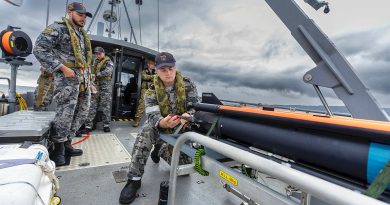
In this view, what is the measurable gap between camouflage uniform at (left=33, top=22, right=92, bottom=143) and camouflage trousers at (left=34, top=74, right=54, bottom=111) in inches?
A: 56.8

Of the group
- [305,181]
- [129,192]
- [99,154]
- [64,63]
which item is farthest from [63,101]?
[305,181]

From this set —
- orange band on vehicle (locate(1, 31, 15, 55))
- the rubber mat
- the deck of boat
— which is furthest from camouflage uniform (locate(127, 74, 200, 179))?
orange band on vehicle (locate(1, 31, 15, 55))

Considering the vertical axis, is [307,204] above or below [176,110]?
below

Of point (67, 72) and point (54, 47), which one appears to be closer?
point (67, 72)

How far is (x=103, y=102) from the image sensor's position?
4750 millimetres

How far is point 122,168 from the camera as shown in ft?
8.22

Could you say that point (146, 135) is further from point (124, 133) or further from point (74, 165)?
point (124, 133)

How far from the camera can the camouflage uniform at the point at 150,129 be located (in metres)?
2.06

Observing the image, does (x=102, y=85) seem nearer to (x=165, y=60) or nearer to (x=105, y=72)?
(x=105, y=72)

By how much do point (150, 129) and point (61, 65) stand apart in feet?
4.08

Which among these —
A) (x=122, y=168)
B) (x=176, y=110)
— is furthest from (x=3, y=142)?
(x=176, y=110)

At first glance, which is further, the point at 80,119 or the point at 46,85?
the point at 46,85

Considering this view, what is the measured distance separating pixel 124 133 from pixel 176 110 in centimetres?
247

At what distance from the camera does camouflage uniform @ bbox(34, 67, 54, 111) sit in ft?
11.9
